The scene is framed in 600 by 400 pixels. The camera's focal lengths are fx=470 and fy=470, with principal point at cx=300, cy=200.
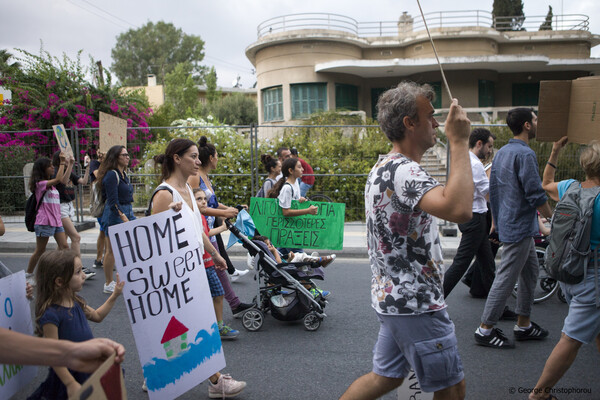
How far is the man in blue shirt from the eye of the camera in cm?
407

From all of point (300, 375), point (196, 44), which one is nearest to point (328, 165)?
point (300, 375)

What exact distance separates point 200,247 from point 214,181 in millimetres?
8139

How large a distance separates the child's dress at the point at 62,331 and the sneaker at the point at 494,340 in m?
3.31

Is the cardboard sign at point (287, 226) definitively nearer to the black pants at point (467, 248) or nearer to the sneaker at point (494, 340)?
the black pants at point (467, 248)

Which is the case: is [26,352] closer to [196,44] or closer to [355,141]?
[355,141]

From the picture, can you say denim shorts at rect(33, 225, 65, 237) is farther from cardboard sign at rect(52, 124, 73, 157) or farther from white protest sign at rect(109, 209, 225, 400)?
white protest sign at rect(109, 209, 225, 400)

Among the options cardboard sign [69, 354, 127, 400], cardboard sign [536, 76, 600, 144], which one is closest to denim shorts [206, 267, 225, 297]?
cardboard sign [69, 354, 127, 400]

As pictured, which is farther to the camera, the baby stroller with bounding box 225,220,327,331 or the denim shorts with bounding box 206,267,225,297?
the baby stroller with bounding box 225,220,327,331

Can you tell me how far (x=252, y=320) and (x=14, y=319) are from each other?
2.52m

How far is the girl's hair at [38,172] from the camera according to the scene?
6.60 meters

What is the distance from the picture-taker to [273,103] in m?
25.7

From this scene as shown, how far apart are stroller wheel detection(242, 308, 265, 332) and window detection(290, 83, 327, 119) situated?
20155 mm

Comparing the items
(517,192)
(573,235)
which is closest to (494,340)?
(517,192)

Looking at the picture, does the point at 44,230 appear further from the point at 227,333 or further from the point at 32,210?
the point at 227,333
